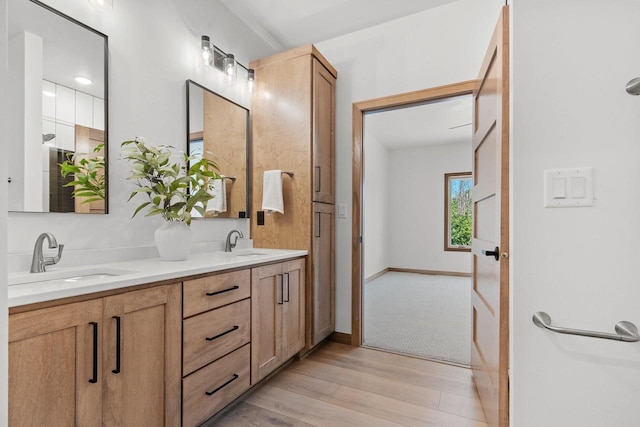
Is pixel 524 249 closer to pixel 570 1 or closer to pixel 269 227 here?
pixel 570 1

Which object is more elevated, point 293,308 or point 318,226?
point 318,226

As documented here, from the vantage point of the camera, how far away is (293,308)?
2217 mm

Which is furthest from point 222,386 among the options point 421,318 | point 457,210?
point 457,210

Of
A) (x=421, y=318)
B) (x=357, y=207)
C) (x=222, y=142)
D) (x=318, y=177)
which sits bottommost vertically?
(x=421, y=318)

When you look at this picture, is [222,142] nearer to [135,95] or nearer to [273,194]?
[273,194]

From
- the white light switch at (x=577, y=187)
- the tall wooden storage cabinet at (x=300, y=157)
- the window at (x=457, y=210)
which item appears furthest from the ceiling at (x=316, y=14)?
the window at (x=457, y=210)

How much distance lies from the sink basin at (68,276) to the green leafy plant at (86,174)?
1.19 feet

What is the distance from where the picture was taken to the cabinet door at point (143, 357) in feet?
3.64

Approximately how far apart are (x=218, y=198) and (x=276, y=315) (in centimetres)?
97

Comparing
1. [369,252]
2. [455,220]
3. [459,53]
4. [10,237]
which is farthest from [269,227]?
[455,220]

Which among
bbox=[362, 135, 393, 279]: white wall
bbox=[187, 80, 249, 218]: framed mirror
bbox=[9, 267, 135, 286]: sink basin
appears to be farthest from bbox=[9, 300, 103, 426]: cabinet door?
bbox=[362, 135, 393, 279]: white wall

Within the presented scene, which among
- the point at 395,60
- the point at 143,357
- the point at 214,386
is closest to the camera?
the point at 143,357

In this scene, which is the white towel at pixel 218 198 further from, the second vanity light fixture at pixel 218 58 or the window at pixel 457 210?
the window at pixel 457 210

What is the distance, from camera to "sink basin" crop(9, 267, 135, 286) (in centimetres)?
122
